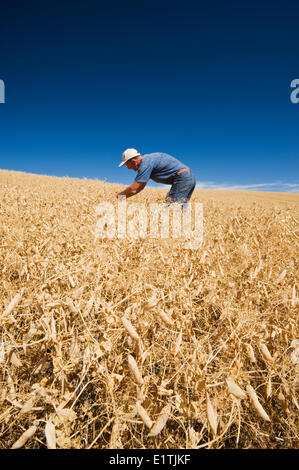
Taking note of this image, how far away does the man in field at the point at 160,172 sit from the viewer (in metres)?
4.20

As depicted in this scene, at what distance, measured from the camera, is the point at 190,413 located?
36.7 inches

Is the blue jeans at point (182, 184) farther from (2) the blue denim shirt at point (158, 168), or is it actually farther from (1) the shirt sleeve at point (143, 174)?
(1) the shirt sleeve at point (143, 174)

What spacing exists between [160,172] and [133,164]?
589 mm

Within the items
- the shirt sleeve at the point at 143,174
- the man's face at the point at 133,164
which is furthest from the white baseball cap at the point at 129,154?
the shirt sleeve at the point at 143,174

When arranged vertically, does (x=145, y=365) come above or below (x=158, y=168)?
below

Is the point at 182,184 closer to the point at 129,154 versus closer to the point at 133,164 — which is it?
the point at 133,164

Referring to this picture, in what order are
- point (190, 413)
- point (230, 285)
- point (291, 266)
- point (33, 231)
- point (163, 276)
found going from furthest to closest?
1. point (33, 231)
2. point (291, 266)
3. point (163, 276)
4. point (230, 285)
5. point (190, 413)

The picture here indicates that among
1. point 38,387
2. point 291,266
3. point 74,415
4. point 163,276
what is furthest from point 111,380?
point 291,266

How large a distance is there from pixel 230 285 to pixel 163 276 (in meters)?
0.53

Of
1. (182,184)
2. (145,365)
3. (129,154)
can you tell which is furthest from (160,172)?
(145,365)

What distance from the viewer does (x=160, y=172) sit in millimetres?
4676

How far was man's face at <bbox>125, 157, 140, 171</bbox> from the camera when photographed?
4.35m
